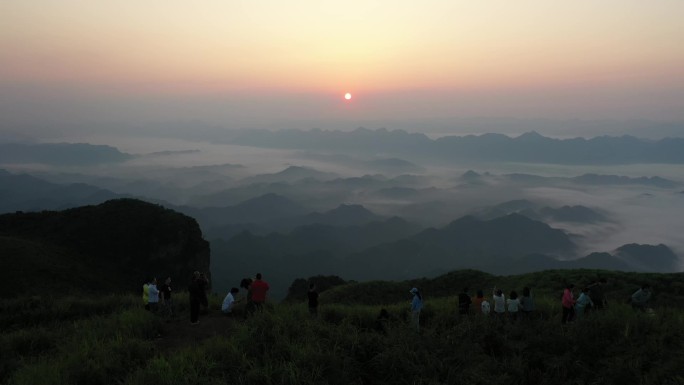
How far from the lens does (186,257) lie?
63469mm

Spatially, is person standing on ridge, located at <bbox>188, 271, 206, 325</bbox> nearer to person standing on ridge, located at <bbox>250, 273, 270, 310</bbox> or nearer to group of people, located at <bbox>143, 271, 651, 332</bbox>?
group of people, located at <bbox>143, 271, 651, 332</bbox>

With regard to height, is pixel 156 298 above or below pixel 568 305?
below

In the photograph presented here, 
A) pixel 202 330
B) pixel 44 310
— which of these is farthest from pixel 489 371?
pixel 44 310

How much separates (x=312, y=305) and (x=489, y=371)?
7.00 m

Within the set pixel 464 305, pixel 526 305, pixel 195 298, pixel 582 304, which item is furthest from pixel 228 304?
pixel 582 304

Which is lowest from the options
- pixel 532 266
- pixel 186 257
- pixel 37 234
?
pixel 532 266

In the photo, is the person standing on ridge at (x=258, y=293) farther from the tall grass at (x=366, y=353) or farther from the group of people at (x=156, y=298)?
the group of people at (x=156, y=298)

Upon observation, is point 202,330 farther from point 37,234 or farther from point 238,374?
point 37,234

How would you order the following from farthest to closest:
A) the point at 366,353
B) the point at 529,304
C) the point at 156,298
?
1. the point at 156,298
2. the point at 529,304
3. the point at 366,353

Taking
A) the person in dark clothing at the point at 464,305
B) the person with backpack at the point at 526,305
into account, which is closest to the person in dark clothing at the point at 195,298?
the person in dark clothing at the point at 464,305

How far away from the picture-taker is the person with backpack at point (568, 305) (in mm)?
13867

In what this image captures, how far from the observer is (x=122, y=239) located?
6081 centimetres

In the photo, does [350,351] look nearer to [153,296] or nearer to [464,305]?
[464,305]

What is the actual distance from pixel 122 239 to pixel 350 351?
2413 inches
